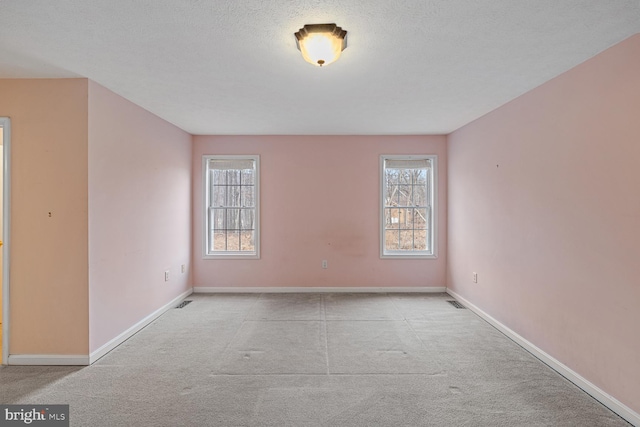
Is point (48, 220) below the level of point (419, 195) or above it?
below

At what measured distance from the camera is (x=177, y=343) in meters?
3.27

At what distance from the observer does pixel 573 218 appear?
2.57 meters

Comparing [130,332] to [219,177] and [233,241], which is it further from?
[219,177]

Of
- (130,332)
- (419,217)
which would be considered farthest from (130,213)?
(419,217)

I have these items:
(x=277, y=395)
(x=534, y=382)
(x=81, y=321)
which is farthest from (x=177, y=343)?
(x=534, y=382)

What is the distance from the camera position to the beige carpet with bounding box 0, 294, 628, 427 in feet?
7.05

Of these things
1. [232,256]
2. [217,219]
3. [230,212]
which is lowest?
[232,256]

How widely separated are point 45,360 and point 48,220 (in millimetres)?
1205

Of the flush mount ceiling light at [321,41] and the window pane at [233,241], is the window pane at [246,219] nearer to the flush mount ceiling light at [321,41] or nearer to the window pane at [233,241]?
the window pane at [233,241]

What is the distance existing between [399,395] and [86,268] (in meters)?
2.77

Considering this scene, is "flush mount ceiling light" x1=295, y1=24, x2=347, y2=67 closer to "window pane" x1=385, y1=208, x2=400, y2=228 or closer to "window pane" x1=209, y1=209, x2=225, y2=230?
"window pane" x1=385, y1=208, x2=400, y2=228

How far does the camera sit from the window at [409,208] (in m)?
5.16

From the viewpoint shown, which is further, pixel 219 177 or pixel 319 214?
pixel 219 177

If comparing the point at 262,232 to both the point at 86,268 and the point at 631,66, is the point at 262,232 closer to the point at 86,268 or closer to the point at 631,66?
the point at 86,268
